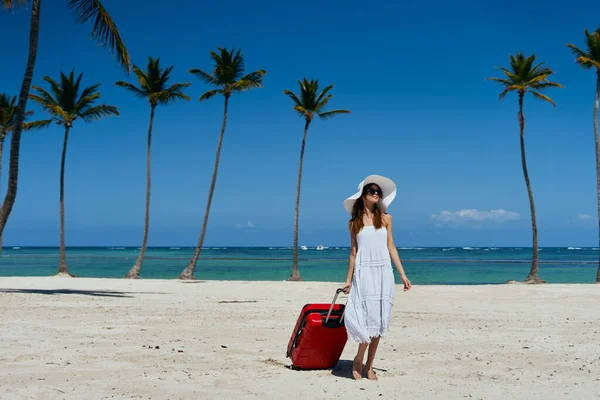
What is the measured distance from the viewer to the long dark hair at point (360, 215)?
237 inches

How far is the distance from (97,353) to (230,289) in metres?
13.7

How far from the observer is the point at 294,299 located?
17.0 meters

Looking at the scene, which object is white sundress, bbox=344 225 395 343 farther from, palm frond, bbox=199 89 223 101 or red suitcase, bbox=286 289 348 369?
palm frond, bbox=199 89 223 101

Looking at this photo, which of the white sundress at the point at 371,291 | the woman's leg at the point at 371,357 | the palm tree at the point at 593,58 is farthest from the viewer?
the palm tree at the point at 593,58

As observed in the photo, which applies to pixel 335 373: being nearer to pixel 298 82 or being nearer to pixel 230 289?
pixel 230 289

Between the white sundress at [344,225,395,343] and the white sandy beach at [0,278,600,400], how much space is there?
0.57m

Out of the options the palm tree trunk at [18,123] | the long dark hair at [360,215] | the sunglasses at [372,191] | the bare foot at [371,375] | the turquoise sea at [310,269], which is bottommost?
the turquoise sea at [310,269]

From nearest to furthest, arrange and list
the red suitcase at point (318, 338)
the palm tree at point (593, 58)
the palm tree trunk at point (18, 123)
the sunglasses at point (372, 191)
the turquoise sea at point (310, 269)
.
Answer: the sunglasses at point (372, 191) < the red suitcase at point (318, 338) < the palm tree trunk at point (18, 123) < the palm tree at point (593, 58) < the turquoise sea at point (310, 269)

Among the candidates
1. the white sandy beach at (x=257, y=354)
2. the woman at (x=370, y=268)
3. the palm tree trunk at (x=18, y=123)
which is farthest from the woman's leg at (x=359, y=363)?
the palm tree trunk at (x=18, y=123)

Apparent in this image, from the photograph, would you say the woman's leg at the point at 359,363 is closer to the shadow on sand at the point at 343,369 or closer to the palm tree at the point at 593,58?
the shadow on sand at the point at 343,369

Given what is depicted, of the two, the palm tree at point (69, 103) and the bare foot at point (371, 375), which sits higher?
the palm tree at point (69, 103)

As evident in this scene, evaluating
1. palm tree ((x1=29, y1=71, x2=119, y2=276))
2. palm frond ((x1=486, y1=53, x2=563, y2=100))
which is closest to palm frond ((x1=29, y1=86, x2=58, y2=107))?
palm tree ((x1=29, y1=71, x2=119, y2=276))

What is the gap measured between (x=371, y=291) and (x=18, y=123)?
12951 mm

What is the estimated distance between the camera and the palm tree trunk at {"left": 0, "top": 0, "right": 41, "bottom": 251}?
49.8ft
